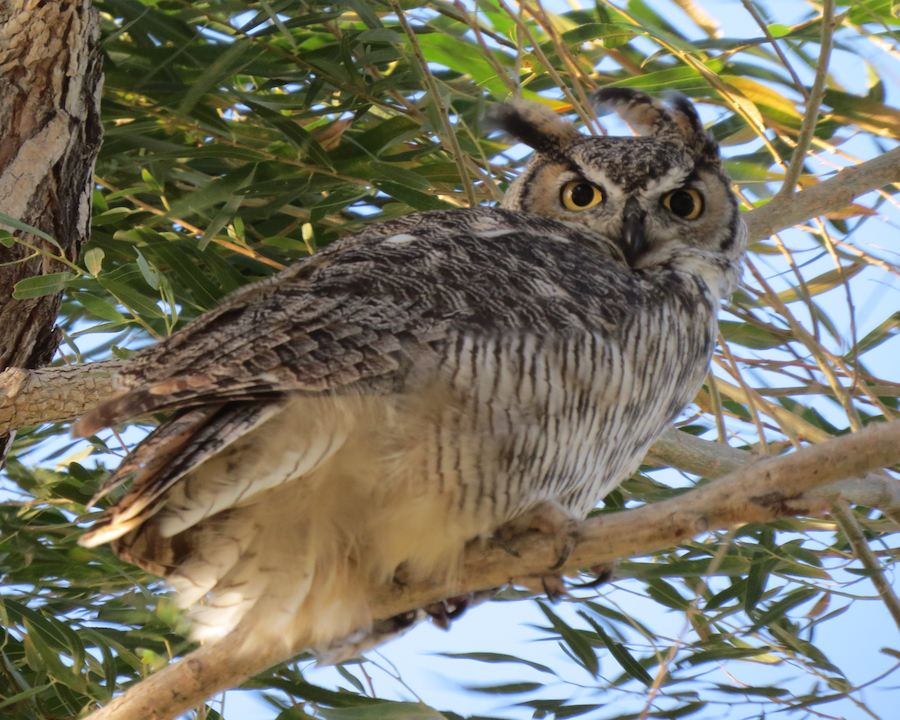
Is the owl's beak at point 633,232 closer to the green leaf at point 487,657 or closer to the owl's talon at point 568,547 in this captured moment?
the owl's talon at point 568,547

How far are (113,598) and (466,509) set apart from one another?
3.34 feet

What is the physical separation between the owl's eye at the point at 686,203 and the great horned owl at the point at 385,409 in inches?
7.9

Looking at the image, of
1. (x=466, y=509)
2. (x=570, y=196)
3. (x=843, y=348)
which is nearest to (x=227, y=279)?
(x=570, y=196)

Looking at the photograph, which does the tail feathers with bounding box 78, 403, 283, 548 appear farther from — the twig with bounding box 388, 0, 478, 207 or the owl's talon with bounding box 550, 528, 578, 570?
the twig with bounding box 388, 0, 478, 207

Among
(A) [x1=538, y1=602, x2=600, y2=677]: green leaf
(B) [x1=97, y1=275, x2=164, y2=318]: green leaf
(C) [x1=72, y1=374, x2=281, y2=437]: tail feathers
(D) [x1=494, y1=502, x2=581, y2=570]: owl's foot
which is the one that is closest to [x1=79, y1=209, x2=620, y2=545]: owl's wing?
(C) [x1=72, y1=374, x2=281, y2=437]: tail feathers

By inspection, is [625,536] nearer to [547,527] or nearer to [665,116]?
[547,527]

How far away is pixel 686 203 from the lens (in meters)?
1.70

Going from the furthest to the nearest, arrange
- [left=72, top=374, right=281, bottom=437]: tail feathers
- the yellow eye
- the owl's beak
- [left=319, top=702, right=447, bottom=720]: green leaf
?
the yellow eye, the owl's beak, [left=319, top=702, right=447, bottom=720]: green leaf, [left=72, top=374, right=281, bottom=437]: tail feathers

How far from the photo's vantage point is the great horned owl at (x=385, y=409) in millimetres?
1095

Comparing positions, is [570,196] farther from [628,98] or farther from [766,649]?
[766,649]

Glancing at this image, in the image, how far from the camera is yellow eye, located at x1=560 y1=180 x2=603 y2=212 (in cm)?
167

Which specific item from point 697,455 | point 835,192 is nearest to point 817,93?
point 835,192

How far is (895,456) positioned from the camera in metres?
0.97

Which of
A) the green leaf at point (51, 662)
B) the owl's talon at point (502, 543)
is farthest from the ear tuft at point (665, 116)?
the green leaf at point (51, 662)
